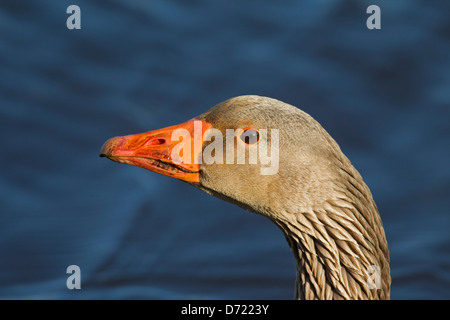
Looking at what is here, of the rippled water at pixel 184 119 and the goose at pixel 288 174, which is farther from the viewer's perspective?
the rippled water at pixel 184 119

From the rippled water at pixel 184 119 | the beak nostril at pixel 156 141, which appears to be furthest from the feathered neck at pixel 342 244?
the rippled water at pixel 184 119

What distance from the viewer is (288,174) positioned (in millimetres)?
4855

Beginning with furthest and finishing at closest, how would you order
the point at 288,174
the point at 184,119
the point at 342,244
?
the point at 184,119 < the point at 342,244 < the point at 288,174

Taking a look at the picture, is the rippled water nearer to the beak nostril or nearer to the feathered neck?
the feathered neck

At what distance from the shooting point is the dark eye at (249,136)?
16.0ft

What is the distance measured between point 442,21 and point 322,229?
5.99 metres

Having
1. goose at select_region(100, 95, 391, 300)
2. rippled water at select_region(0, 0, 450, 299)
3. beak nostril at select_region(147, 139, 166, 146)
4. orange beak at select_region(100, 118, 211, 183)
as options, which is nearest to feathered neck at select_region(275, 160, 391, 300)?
goose at select_region(100, 95, 391, 300)

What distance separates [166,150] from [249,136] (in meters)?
0.58

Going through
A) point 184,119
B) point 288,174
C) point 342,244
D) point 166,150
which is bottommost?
point 342,244

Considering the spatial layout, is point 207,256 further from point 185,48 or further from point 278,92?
point 185,48

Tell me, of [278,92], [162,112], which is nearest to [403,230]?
[278,92]

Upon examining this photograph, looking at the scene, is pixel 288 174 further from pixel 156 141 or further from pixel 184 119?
pixel 184 119

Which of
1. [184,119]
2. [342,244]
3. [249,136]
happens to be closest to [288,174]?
[249,136]

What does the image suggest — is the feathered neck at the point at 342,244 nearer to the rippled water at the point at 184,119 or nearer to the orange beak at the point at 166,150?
the orange beak at the point at 166,150
